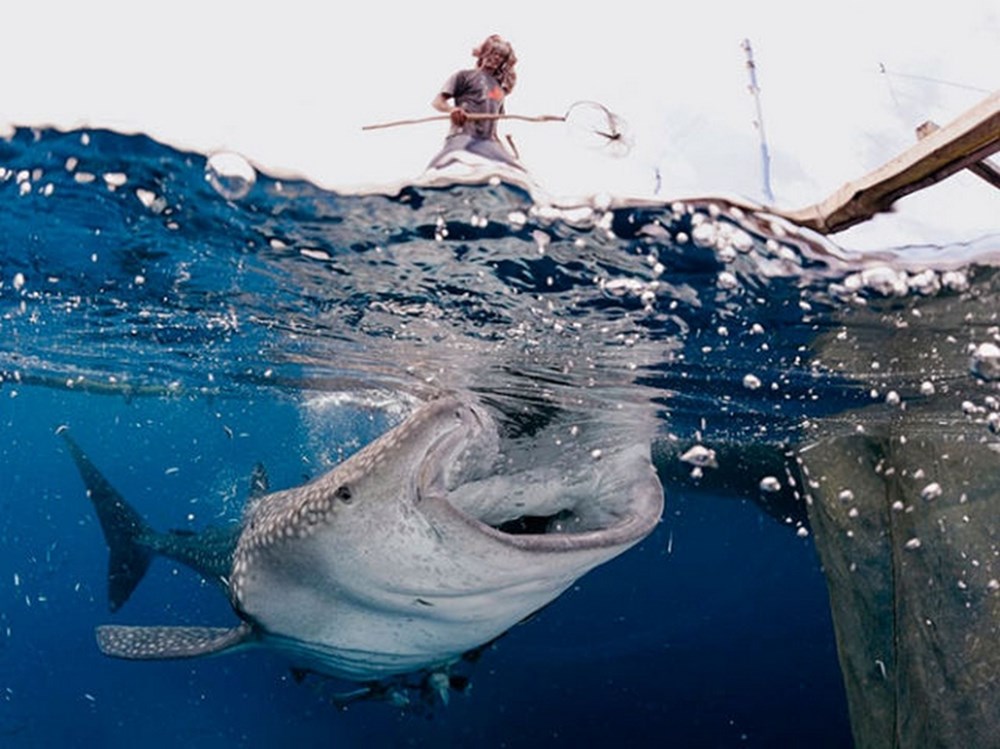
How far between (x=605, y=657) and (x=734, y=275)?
24.9 meters

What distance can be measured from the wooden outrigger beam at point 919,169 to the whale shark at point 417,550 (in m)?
2.48

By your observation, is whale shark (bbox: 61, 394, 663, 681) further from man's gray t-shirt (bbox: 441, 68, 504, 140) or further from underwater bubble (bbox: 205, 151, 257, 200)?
man's gray t-shirt (bbox: 441, 68, 504, 140)

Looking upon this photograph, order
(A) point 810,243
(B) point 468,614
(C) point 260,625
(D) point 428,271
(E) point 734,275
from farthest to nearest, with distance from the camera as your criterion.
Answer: (D) point 428,271, (E) point 734,275, (A) point 810,243, (C) point 260,625, (B) point 468,614

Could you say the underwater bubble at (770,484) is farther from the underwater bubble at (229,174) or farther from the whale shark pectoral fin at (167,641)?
the underwater bubble at (229,174)

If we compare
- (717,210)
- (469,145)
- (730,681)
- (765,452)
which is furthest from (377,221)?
(730,681)

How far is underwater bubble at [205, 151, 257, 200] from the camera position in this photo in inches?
220

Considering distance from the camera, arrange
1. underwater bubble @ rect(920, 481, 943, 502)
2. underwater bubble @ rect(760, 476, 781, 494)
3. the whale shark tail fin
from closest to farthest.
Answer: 1. underwater bubble @ rect(920, 481, 943, 502)
2. the whale shark tail fin
3. underwater bubble @ rect(760, 476, 781, 494)

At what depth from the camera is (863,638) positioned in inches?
332

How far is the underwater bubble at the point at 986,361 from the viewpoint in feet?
26.9

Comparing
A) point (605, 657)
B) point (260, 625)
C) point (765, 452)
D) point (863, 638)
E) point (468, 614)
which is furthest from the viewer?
point (605, 657)

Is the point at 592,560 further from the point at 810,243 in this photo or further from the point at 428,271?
the point at 428,271

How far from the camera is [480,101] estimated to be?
6.93 meters

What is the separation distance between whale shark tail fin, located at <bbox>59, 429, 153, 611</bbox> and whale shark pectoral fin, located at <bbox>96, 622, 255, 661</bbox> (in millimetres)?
4565

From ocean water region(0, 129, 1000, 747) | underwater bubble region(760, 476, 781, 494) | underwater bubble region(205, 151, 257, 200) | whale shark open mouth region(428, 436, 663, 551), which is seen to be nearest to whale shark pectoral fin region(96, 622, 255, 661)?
ocean water region(0, 129, 1000, 747)
